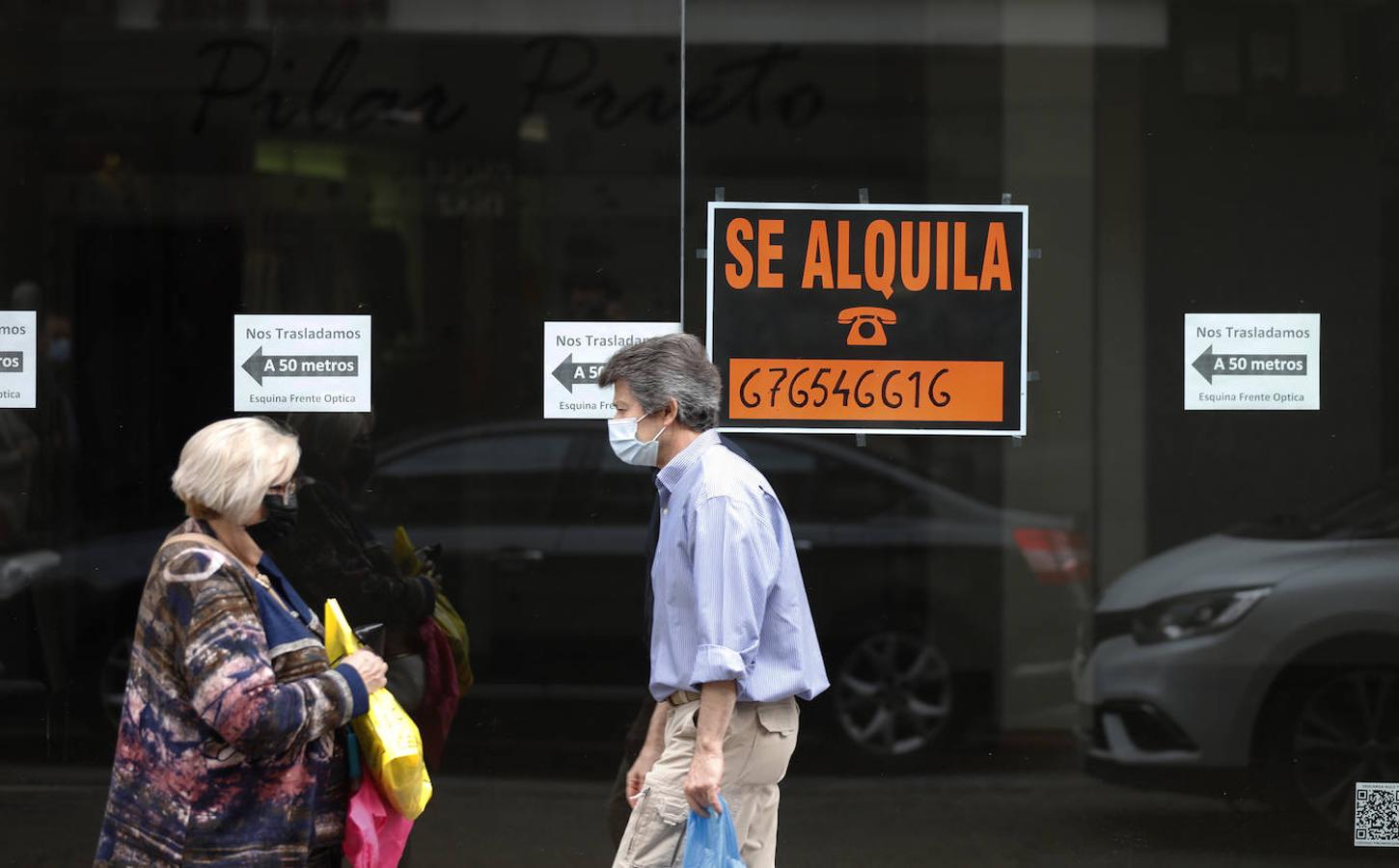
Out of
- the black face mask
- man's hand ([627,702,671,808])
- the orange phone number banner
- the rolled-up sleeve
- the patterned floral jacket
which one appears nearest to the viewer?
the patterned floral jacket

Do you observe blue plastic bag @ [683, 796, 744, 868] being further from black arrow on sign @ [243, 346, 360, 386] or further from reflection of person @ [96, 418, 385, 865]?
black arrow on sign @ [243, 346, 360, 386]

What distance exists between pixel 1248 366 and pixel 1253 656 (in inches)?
40.4

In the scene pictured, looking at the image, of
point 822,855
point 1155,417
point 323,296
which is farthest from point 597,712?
point 1155,417

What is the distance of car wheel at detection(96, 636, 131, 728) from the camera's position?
633 cm

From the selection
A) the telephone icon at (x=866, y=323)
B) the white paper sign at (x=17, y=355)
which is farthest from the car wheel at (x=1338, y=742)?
the white paper sign at (x=17, y=355)

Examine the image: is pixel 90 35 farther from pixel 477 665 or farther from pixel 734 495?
pixel 734 495

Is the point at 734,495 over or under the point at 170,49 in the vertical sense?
under

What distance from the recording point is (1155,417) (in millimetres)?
6352

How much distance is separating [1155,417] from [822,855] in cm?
195

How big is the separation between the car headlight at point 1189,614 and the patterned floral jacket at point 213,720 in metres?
3.44

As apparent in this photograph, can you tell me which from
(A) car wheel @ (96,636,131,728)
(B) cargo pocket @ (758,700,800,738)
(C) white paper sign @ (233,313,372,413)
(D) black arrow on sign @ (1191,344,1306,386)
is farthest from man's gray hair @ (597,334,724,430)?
(A) car wheel @ (96,636,131,728)

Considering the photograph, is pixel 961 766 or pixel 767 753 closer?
pixel 767 753

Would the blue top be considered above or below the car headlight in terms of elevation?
above

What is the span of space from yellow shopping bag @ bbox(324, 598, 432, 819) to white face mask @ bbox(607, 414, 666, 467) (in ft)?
2.83
